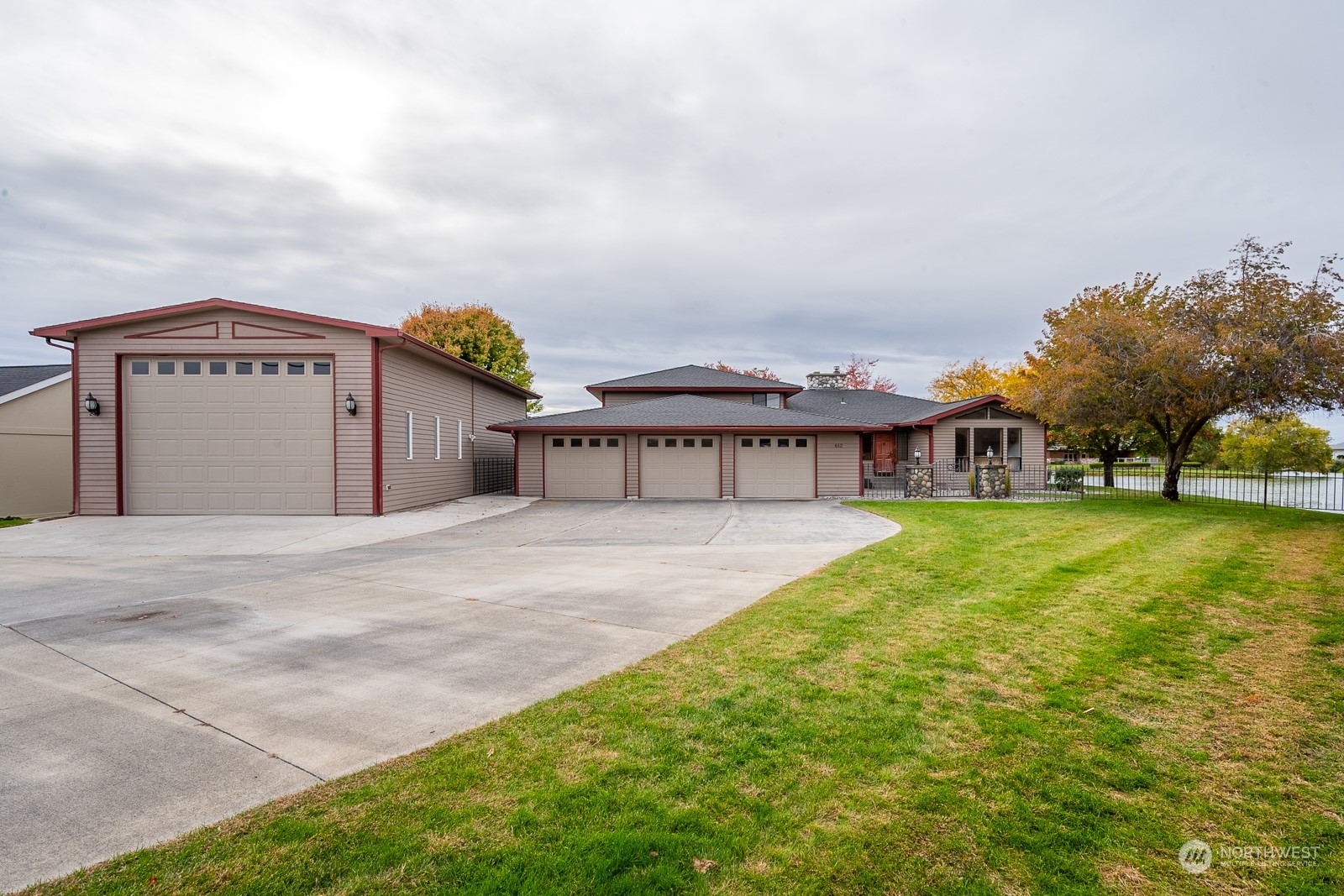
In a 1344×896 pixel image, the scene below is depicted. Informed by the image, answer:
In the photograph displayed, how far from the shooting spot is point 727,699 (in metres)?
3.90

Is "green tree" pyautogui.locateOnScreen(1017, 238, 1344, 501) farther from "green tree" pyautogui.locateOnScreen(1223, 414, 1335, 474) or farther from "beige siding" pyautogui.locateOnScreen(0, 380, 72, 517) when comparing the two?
"beige siding" pyautogui.locateOnScreen(0, 380, 72, 517)

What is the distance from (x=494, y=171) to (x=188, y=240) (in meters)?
12.7

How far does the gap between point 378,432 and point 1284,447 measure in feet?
142

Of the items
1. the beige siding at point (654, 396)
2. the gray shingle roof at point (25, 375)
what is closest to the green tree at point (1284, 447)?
the beige siding at point (654, 396)

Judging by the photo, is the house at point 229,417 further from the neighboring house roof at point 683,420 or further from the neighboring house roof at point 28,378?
the neighboring house roof at point 28,378

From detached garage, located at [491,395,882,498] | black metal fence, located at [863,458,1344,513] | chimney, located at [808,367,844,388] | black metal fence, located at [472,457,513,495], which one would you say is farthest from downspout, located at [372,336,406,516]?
chimney, located at [808,367,844,388]

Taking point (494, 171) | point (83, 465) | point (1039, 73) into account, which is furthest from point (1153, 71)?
point (83, 465)

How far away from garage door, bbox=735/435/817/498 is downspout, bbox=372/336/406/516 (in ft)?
36.4

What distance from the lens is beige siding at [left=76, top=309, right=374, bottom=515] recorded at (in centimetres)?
1548

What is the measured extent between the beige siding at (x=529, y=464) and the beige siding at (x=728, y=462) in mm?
6277

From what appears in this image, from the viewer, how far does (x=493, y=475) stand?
2412 cm

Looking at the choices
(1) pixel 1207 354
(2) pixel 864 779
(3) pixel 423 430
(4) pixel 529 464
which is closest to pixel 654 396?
(4) pixel 529 464

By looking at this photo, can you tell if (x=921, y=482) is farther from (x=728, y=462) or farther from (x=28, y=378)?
(x=28, y=378)

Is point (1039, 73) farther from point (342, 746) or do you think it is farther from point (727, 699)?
point (342, 746)
